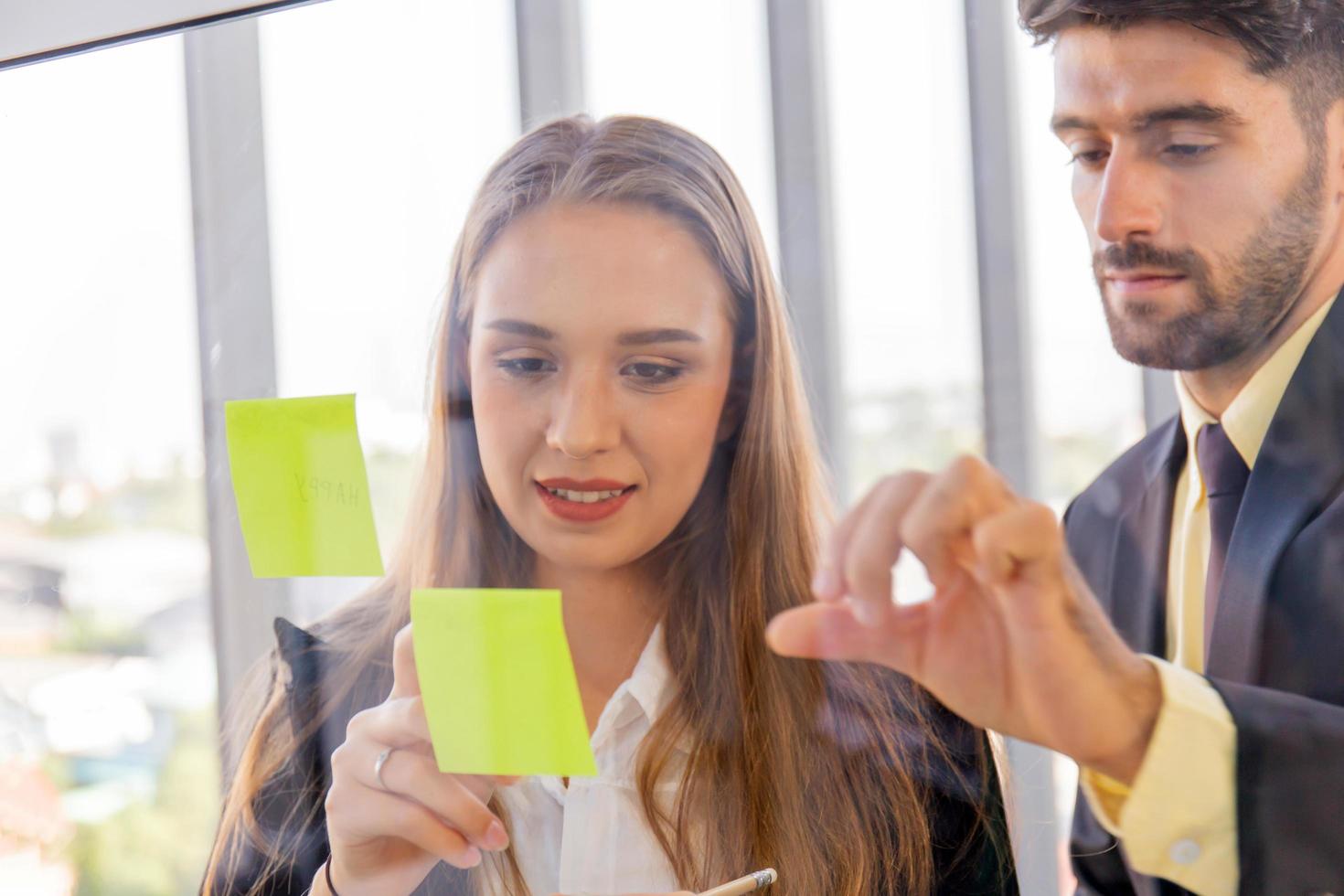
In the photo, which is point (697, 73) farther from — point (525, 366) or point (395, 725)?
point (395, 725)

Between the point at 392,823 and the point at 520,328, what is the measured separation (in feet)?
1.26

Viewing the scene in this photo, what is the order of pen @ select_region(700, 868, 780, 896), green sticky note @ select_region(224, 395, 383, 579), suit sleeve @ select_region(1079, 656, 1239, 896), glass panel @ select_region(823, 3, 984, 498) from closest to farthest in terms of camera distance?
suit sleeve @ select_region(1079, 656, 1239, 896) < glass panel @ select_region(823, 3, 984, 498) < pen @ select_region(700, 868, 780, 896) < green sticky note @ select_region(224, 395, 383, 579)

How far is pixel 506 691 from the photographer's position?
78 centimetres

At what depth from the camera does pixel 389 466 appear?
34.1 inches

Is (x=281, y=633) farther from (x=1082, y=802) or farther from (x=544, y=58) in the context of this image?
(x=1082, y=802)

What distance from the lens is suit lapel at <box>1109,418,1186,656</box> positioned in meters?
0.58

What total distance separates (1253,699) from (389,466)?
1.99ft

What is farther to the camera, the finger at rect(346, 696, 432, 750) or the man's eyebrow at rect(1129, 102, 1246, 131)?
the finger at rect(346, 696, 432, 750)

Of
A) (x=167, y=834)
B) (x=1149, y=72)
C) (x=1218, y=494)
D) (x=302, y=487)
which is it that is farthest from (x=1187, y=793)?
(x=167, y=834)

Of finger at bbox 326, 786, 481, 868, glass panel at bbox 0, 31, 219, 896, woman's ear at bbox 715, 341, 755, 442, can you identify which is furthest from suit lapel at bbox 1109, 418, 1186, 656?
glass panel at bbox 0, 31, 219, 896

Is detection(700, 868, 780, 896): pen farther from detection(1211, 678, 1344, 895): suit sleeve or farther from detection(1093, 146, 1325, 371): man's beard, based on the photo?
detection(1093, 146, 1325, 371): man's beard

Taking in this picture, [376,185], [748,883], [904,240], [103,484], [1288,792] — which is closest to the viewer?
[1288,792]

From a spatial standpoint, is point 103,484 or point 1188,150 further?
point 103,484

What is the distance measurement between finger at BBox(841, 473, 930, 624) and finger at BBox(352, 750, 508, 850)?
367mm
